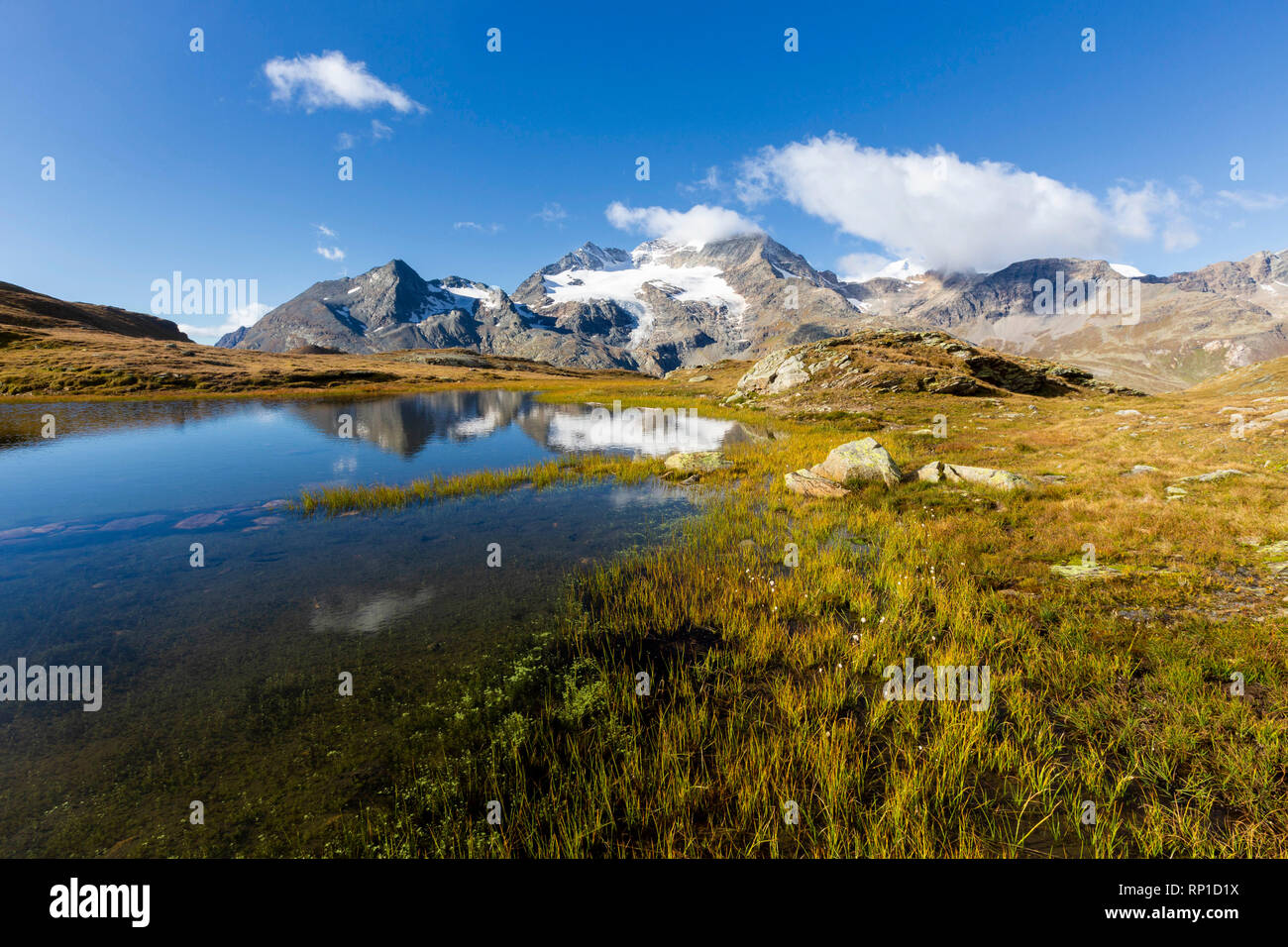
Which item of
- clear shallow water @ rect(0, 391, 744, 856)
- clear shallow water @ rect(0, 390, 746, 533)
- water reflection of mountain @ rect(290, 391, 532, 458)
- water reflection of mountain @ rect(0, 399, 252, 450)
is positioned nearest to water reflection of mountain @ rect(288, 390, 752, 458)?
water reflection of mountain @ rect(290, 391, 532, 458)

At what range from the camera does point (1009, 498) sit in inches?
588

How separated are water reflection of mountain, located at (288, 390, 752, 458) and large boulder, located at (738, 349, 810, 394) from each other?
19.5 meters

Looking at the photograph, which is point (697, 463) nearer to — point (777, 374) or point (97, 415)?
point (777, 374)

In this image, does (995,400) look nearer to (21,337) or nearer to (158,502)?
(158,502)

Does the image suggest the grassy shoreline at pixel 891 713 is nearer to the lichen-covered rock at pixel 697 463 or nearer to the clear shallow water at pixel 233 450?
the lichen-covered rock at pixel 697 463

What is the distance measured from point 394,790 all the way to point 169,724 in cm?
437

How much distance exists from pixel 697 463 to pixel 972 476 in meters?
12.6

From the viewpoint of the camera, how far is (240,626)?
9.29m

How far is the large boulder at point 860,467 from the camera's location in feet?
61.5

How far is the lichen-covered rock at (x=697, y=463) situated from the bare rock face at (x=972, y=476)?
9717 millimetres

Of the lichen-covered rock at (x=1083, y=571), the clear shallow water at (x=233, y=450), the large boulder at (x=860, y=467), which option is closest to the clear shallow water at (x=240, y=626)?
the clear shallow water at (x=233, y=450)

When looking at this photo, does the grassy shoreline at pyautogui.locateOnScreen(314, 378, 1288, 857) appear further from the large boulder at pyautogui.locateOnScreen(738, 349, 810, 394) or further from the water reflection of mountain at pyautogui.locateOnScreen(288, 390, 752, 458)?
the large boulder at pyautogui.locateOnScreen(738, 349, 810, 394)

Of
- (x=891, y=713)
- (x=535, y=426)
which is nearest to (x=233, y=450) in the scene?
(x=535, y=426)
